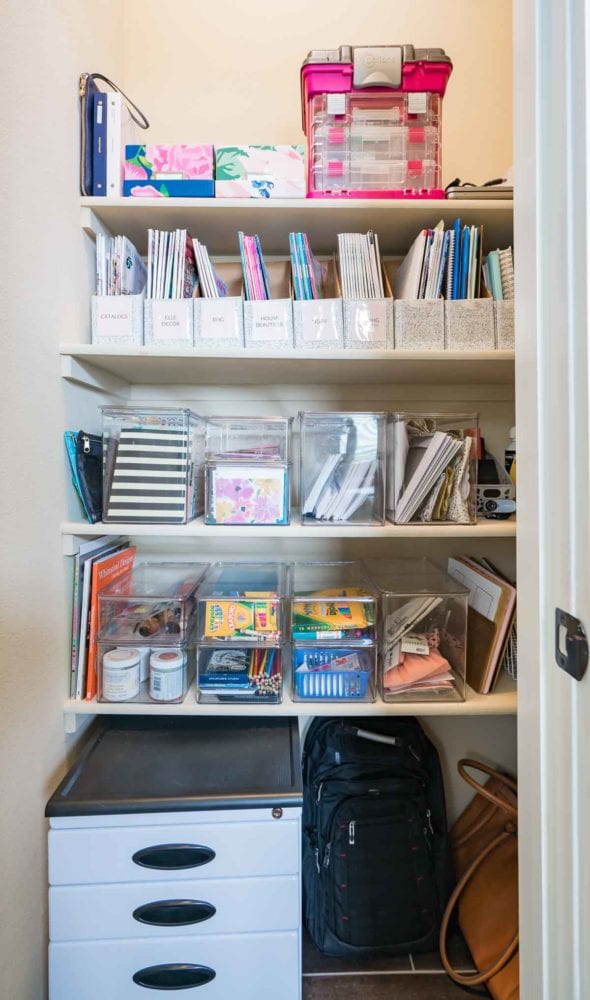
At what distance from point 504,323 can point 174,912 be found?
1.38m

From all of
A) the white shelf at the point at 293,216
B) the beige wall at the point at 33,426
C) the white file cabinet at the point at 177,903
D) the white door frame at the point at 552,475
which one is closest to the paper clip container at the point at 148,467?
the beige wall at the point at 33,426

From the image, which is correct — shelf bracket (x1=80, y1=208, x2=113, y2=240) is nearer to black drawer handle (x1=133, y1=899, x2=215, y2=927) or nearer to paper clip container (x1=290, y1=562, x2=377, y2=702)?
paper clip container (x1=290, y1=562, x2=377, y2=702)

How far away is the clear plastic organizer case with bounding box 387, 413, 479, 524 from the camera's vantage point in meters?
0.99

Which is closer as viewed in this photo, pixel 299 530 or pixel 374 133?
pixel 299 530

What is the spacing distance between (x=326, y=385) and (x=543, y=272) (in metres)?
0.79

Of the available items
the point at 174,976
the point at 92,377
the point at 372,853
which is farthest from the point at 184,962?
the point at 92,377

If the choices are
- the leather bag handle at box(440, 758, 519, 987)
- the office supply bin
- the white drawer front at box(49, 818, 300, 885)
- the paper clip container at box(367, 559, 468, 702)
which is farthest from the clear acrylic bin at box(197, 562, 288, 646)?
the office supply bin

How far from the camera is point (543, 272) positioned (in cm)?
53

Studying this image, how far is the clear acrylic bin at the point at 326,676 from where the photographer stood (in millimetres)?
1003

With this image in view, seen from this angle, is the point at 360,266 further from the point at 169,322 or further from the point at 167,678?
the point at 167,678

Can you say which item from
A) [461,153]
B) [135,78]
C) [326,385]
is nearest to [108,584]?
[326,385]

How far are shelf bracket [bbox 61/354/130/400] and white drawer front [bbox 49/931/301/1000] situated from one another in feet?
3.66

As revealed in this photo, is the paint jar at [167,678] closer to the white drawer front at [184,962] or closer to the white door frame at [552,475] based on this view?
the white drawer front at [184,962]

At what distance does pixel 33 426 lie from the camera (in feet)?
2.83
